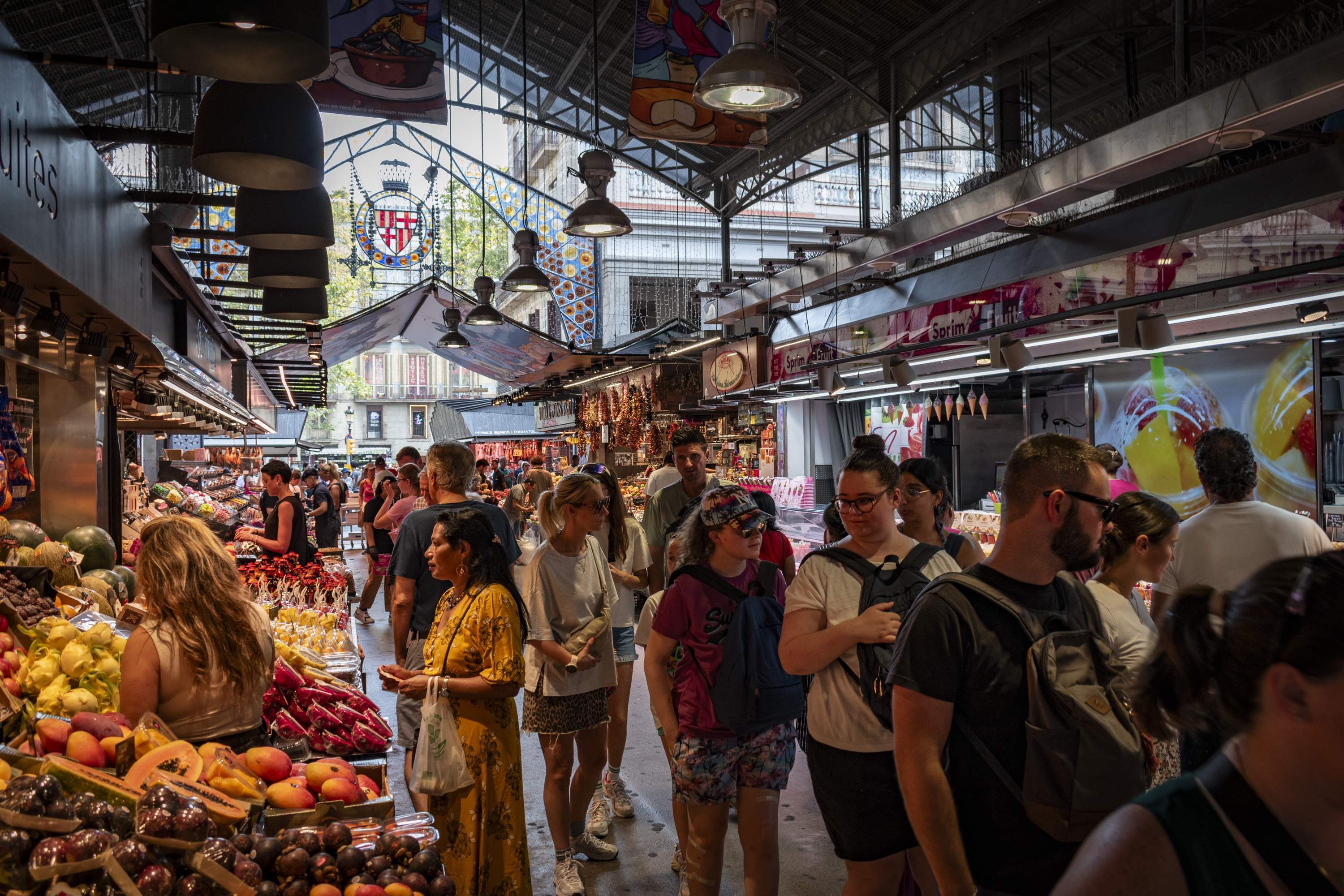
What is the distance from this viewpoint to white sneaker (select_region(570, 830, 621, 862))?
4.33 metres

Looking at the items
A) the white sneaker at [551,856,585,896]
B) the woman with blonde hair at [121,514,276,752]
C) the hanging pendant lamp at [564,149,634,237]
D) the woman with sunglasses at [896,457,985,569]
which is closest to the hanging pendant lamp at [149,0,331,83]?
the woman with blonde hair at [121,514,276,752]

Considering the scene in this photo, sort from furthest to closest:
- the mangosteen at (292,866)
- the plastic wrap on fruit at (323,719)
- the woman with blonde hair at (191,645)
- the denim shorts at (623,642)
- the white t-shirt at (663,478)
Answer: the white t-shirt at (663,478), the denim shorts at (623,642), the plastic wrap on fruit at (323,719), the woman with blonde hair at (191,645), the mangosteen at (292,866)

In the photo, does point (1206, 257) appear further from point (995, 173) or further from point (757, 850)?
point (757, 850)

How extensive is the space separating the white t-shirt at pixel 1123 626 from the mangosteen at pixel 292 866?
1.90 meters

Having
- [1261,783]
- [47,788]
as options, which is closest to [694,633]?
[47,788]

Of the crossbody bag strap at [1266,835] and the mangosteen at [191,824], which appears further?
the mangosteen at [191,824]

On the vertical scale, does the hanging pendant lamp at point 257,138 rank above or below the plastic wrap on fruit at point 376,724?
above

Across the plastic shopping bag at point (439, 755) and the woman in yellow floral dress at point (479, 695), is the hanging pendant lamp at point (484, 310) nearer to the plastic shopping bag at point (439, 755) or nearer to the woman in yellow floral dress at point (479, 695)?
the woman in yellow floral dress at point (479, 695)

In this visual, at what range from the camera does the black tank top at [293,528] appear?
7.82 metres

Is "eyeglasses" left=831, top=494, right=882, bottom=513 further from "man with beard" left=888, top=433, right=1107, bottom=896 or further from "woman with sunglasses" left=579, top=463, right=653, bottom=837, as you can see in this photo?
"woman with sunglasses" left=579, top=463, right=653, bottom=837

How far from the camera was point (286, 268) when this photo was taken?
14.1 feet

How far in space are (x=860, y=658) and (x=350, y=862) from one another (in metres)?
1.48

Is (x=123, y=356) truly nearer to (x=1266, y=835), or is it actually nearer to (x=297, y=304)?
(x=297, y=304)

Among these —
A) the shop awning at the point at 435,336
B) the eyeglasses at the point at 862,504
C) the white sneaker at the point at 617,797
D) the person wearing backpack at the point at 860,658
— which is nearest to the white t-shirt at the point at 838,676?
the person wearing backpack at the point at 860,658
